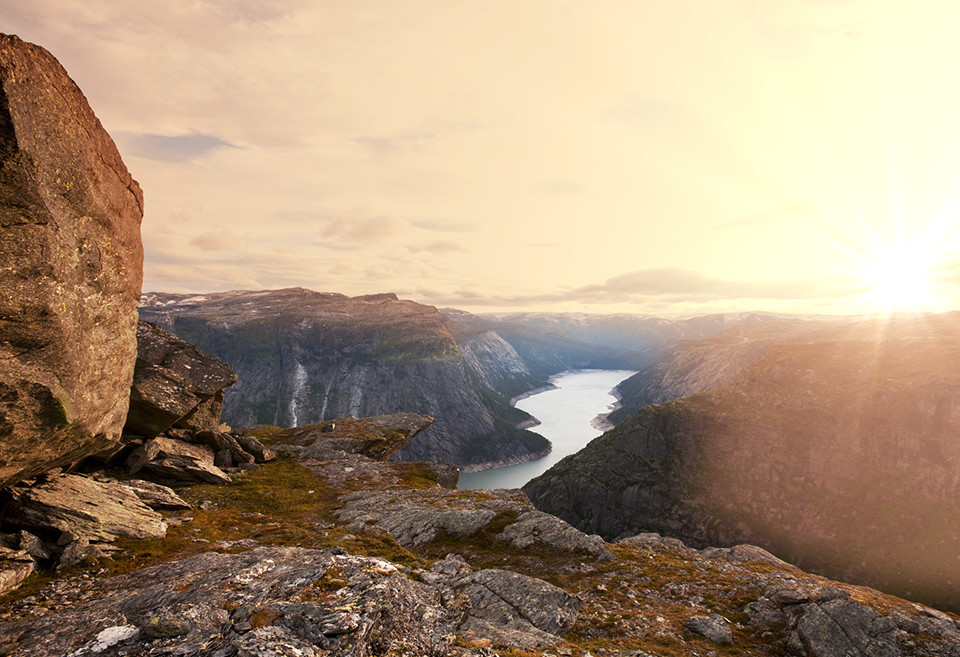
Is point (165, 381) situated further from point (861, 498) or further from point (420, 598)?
point (861, 498)

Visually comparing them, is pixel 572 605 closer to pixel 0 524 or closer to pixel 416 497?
pixel 416 497

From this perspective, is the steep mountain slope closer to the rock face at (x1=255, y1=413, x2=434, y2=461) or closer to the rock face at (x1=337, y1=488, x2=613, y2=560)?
the rock face at (x1=255, y1=413, x2=434, y2=461)

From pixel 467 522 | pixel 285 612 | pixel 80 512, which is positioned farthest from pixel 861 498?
pixel 80 512

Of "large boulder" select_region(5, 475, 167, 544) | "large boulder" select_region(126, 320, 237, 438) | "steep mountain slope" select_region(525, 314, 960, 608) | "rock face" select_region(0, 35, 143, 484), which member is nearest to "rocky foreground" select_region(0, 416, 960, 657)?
"large boulder" select_region(5, 475, 167, 544)

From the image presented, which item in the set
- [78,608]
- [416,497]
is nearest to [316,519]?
[416,497]

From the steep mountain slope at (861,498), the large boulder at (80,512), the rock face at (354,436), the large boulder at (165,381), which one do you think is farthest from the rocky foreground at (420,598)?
the steep mountain slope at (861,498)

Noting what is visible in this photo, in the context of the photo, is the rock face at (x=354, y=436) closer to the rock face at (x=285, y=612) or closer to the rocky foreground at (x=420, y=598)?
the rocky foreground at (x=420, y=598)
